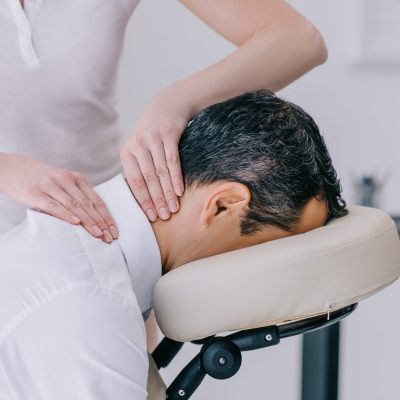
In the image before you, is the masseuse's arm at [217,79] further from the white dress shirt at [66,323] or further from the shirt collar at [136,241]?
the white dress shirt at [66,323]

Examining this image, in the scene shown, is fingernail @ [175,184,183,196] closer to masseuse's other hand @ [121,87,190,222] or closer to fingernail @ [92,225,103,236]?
masseuse's other hand @ [121,87,190,222]

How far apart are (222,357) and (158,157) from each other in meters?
0.33

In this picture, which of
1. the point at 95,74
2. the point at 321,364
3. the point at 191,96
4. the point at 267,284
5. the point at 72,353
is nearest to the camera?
the point at 72,353

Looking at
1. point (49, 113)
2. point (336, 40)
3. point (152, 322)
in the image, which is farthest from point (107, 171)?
point (336, 40)

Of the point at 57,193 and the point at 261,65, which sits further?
the point at 261,65

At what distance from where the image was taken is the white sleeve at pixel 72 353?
36.7 inches

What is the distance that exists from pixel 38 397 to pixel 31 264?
0.56 ft

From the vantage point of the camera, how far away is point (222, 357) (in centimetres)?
110

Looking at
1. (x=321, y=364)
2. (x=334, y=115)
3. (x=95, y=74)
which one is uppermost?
(x=95, y=74)

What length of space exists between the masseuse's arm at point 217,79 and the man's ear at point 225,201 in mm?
58

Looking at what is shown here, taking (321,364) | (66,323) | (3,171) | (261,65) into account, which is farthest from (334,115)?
(66,323)

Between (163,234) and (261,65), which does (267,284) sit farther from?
(261,65)

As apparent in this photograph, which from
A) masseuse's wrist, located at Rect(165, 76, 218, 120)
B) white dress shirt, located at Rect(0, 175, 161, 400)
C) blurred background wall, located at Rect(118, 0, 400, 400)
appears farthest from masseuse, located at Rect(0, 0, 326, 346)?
blurred background wall, located at Rect(118, 0, 400, 400)

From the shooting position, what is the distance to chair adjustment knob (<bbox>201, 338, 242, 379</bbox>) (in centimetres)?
109
